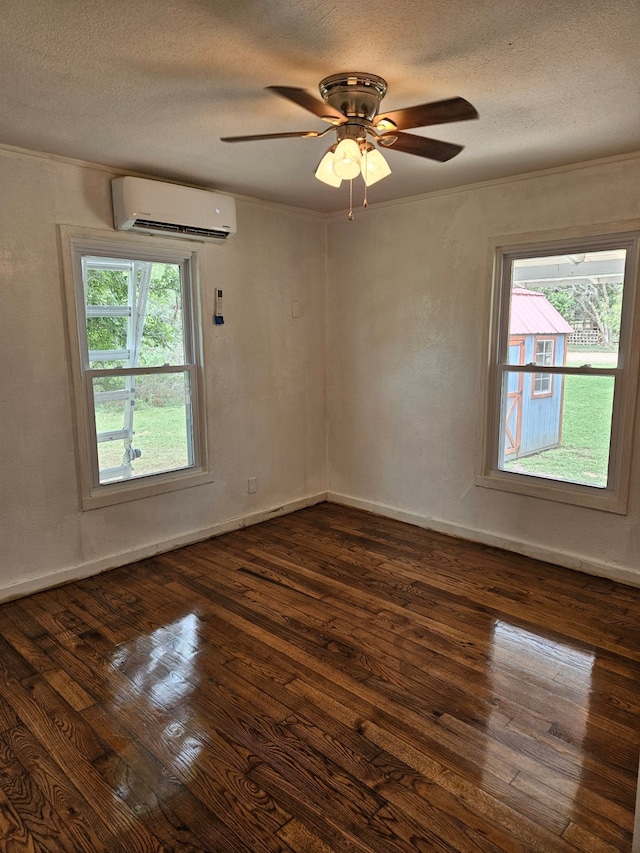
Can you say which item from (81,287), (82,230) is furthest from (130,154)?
(81,287)

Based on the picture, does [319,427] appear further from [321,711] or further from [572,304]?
[321,711]

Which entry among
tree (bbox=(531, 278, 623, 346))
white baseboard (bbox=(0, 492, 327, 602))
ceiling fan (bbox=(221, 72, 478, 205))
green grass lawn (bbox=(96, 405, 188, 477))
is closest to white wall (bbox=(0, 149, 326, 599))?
white baseboard (bbox=(0, 492, 327, 602))

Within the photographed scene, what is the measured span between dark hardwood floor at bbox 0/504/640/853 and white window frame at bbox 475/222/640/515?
0.54 metres

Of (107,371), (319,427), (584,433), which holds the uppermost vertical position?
(107,371)

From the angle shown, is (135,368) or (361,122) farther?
(135,368)

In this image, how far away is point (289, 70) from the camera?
2074mm

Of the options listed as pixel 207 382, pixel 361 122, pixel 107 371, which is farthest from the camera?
pixel 207 382

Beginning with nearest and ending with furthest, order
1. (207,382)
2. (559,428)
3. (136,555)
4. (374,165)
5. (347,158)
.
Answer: (347,158) < (374,165) < (559,428) < (136,555) < (207,382)

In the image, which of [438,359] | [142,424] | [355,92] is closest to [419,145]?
[355,92]

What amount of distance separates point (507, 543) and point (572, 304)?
1.67 meters

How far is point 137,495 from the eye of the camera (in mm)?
3678

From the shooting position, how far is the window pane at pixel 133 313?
3.44 meters

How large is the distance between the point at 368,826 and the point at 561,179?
137 inches

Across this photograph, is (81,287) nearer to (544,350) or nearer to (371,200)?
(371,200)
